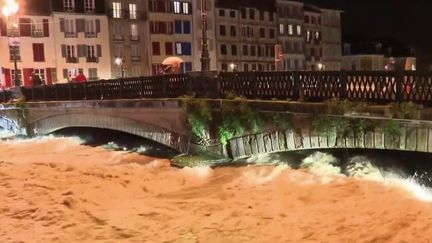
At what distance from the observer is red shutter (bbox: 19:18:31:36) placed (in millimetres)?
57594

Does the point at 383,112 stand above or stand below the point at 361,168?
above

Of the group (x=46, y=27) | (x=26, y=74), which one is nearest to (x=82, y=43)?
(x=46, y=27)

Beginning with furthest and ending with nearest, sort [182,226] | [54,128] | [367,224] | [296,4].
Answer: [296,4]
[54,128]
[182,226]
[367,224]

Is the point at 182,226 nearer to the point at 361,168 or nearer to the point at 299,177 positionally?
the point at 299,177

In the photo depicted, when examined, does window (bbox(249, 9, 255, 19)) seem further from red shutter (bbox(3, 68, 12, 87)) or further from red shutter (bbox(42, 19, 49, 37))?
red shutter (bbox(3, 68, 12, 87))

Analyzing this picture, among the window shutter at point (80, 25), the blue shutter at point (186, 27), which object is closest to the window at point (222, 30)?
the blue shutter at point (186, 27)

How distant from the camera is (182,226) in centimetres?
1171

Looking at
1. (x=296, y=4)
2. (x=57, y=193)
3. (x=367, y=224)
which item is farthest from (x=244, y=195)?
(x=296, y=4)

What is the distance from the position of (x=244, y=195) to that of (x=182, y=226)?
9.49 ft

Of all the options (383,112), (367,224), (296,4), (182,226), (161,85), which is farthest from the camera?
(296,4)

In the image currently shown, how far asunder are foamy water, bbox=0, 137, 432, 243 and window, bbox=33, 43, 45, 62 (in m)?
42.1

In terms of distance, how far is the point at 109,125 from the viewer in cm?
2388

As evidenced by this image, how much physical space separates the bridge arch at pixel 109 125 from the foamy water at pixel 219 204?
128 cm

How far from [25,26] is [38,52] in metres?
2.98
